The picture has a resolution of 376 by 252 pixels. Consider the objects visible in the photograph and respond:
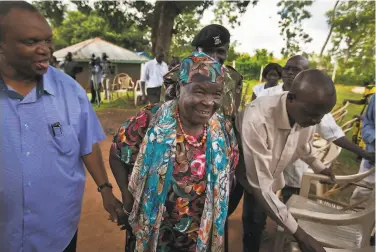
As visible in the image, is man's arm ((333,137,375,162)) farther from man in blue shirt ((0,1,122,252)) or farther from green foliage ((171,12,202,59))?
green foliage ((171,12,202,59))

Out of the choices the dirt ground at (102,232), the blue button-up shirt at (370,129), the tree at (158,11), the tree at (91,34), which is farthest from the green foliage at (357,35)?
the tree at (91,34)

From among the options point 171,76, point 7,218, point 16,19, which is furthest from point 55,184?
point 171,76

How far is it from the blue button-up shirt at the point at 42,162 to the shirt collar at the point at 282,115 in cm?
116

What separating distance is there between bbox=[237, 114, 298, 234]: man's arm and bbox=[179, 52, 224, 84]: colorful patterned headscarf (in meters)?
0.53

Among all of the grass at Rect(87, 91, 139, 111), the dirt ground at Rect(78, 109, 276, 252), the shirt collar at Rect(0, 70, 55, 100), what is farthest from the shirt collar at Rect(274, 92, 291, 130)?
the grass at Rect(87, 91, 139, 111)

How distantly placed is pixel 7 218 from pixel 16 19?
90 cm

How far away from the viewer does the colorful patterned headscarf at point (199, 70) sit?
133 centimetres

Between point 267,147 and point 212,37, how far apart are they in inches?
39.7

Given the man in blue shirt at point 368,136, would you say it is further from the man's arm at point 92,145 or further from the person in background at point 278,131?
the man's arm at point 92,145

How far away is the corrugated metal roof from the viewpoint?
15268 millimetres

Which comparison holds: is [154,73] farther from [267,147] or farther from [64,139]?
[64,139]

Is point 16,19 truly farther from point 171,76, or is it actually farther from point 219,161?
point 219,161

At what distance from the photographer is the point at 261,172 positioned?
171 centimetres

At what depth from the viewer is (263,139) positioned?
1.76 m
